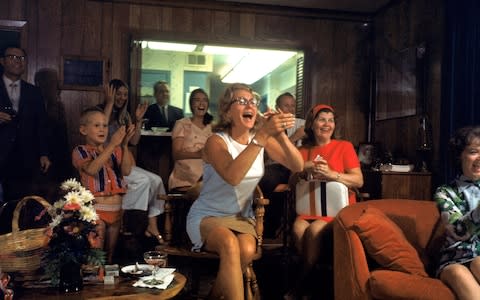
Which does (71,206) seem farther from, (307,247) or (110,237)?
(307,247)

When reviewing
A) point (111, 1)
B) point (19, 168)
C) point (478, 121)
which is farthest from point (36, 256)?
point (111, 1)

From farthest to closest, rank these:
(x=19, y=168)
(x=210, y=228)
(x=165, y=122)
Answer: (x=165, y=122) → (x=19, y=168) → (x=210, y=228)

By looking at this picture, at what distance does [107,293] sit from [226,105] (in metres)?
1.18

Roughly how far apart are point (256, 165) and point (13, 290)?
1.27 meters

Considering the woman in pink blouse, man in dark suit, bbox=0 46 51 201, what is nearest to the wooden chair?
the woman in pink blouse

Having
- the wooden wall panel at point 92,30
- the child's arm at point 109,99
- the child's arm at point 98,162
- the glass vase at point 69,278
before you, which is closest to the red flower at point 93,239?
the glass vase at point 69,278

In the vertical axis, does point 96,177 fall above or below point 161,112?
below

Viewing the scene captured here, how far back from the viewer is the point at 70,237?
1831mm

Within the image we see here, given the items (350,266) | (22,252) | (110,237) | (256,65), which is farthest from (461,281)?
(256,65)

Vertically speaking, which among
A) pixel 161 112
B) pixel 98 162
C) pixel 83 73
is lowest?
pixel 98 162

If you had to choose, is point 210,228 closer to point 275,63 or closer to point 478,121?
point 478,121

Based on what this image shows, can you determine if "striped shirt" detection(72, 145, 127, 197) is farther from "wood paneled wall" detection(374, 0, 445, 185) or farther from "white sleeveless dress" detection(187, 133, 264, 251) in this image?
"wood paneled wall" detection(374, 0, 445, 185)

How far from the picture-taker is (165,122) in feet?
17.5

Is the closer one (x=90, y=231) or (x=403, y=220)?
(x=90, y=231)
